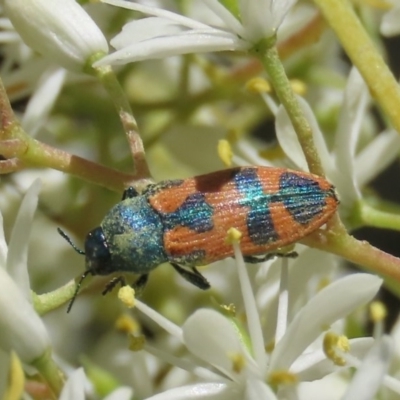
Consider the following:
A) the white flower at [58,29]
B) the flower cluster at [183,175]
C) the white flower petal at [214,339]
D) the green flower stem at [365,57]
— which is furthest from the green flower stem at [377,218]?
the white flower at [58,29]

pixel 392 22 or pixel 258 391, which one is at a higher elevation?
pixel 392 22

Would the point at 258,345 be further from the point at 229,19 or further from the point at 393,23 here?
the point at 393,23

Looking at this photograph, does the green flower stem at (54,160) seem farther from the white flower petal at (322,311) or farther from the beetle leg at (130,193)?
the white flower petal at (322,311)

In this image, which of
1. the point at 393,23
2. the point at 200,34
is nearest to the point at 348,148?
the point at 393,23

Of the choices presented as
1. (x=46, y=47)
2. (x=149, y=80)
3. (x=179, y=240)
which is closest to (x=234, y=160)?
(x=179, y=240)

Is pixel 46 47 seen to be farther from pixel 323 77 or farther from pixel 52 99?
pixel 323 77

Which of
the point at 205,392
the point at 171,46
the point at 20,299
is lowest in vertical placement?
the point at 205,392
